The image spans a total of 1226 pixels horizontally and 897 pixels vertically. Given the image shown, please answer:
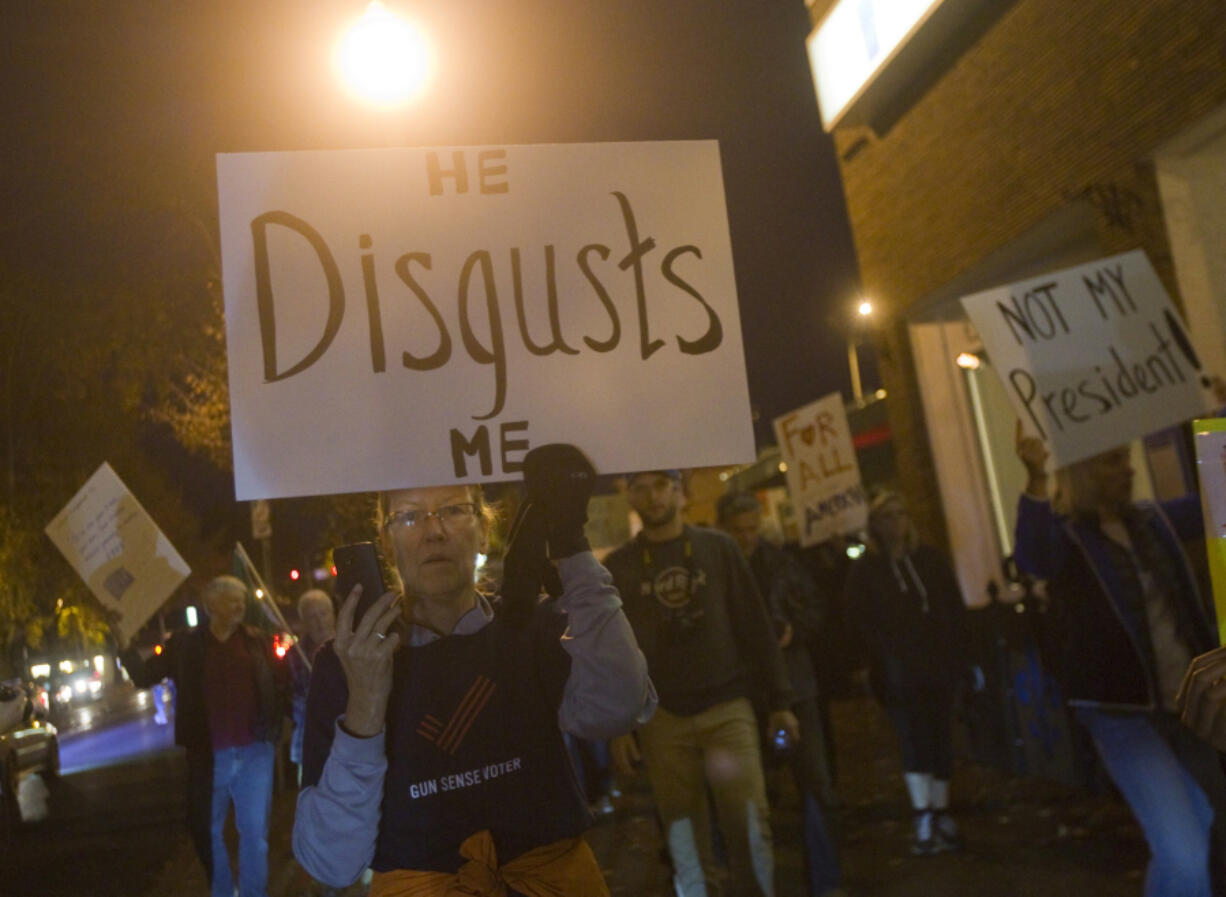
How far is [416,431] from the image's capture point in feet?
9.73

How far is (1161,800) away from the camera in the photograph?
13.0ft

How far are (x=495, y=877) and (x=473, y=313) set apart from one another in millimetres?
1391

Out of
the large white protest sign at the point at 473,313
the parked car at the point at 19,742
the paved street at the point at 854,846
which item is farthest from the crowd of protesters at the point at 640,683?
the parked car at the point at 19,742

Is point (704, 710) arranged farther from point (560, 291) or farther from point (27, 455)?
point (27, 455)

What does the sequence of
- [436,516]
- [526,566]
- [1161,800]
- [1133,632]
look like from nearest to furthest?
[526,566]
[436,516]
[1161,800]
[1133,632]

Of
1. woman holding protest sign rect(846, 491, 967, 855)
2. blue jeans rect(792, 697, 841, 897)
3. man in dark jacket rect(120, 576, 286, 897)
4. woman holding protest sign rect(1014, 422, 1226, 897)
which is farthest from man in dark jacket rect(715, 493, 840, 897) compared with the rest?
man in dark jacket rect(120, 576, 286, 897)

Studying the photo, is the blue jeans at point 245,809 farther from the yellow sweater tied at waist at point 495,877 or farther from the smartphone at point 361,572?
the smartphone at point 361,572

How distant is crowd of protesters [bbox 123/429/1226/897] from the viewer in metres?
2.39

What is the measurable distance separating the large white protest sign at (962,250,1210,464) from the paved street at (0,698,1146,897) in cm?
232

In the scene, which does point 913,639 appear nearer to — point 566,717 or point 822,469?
point 822,469

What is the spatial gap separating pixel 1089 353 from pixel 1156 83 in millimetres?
5135

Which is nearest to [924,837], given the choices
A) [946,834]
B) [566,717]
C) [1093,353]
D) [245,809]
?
[946,834]

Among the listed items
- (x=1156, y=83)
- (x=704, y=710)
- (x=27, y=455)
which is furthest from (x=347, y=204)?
(x=1156, y=83)

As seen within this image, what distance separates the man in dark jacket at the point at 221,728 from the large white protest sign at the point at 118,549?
0.32m
